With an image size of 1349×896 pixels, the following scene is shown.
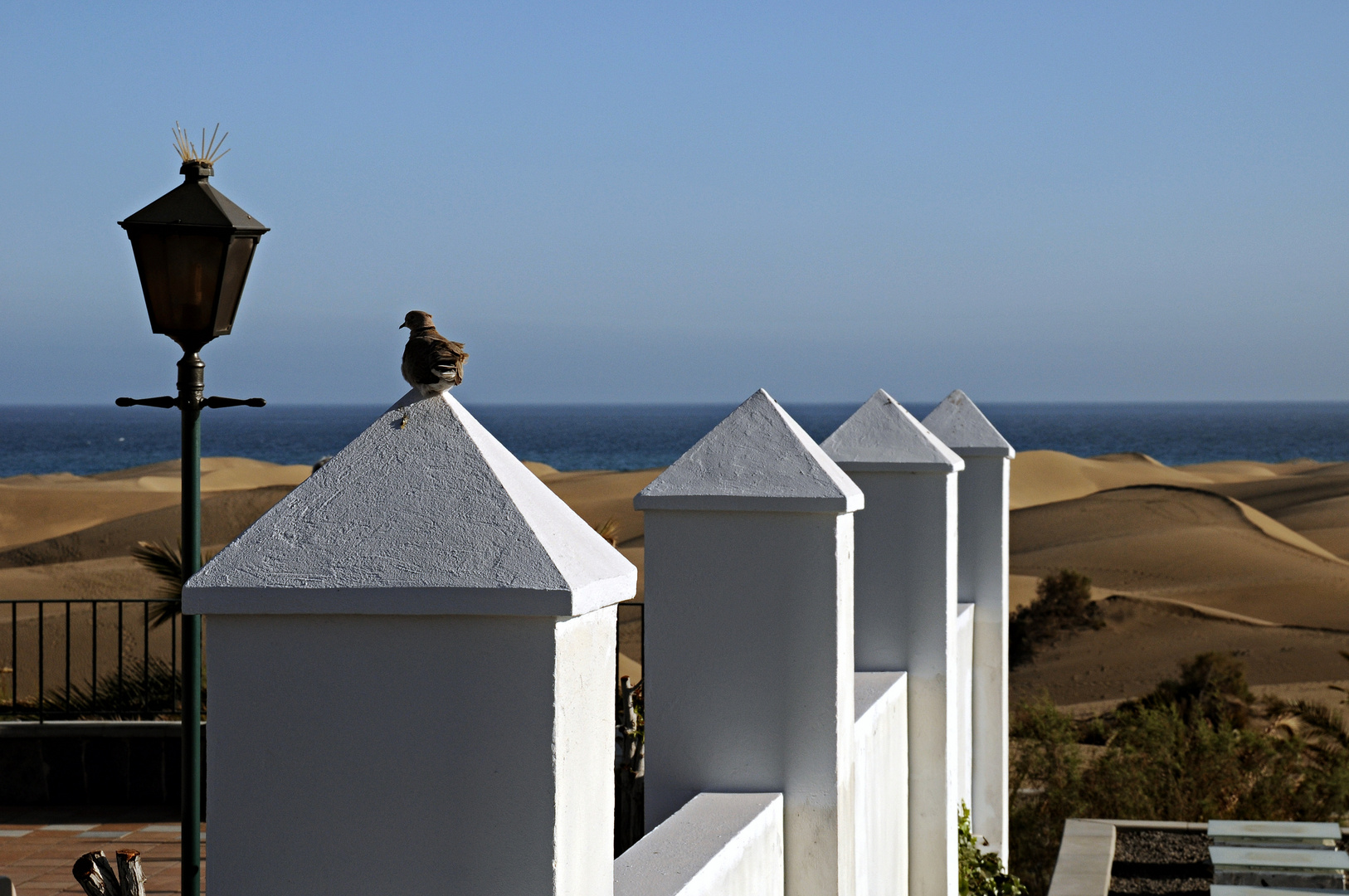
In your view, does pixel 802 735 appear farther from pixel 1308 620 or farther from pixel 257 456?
pixel 257 456

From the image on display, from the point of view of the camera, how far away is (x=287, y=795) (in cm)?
213

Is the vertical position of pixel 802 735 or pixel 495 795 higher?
pixel 495 795

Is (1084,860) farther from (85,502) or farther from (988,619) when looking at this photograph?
(85,502)

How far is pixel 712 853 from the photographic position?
3211 millimetres

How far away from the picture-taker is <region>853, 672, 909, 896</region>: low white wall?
453cm

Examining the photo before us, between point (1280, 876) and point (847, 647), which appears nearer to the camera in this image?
point (847, 647)

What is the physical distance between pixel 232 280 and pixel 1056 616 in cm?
Answer: 2582

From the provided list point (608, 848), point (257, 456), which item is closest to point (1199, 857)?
point (608, 848)

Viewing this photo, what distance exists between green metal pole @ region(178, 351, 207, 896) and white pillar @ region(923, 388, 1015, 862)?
14.4 ft

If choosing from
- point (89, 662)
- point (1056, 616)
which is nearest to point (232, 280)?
point (89, 662)

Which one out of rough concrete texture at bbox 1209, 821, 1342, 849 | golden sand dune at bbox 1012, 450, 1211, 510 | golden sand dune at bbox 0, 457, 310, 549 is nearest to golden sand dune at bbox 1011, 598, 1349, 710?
rough concrete texture at bbox 1209, 821, 1342, 849

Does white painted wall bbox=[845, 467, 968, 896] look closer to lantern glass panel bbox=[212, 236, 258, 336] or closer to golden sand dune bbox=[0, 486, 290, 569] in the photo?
lantern glass panel bbox=[212, 236, 258, 336]

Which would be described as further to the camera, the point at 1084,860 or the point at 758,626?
the point at 1084,860

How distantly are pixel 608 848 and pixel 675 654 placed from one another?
1.62 meters
